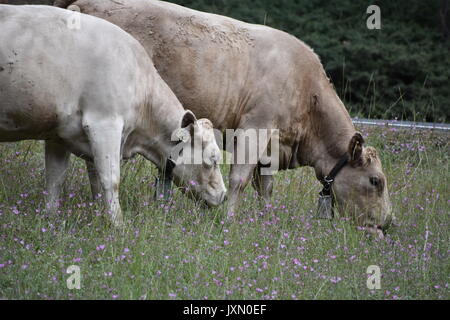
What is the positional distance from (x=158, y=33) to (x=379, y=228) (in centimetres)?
275

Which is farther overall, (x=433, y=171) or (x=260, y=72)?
(x=433, y=171)

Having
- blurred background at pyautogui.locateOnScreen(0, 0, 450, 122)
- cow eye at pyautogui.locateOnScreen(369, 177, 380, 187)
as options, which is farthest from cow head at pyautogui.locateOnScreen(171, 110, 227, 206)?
blurred background at pyautogui.locateOnScreen(0, 0, 450, 122)

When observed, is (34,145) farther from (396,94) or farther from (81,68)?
(396,94)

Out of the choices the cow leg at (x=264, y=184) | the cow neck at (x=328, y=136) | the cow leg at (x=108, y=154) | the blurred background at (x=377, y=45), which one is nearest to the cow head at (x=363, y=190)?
the cow neck at (x=328, y=136)

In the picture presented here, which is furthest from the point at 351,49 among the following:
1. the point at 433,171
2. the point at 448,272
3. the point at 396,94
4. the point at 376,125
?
the point at 448,272

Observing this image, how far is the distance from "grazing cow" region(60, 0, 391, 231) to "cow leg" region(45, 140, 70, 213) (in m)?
1.19

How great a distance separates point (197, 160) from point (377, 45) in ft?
24.2

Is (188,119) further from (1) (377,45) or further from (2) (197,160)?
(1) (377,45)

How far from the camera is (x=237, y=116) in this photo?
758 centimetres

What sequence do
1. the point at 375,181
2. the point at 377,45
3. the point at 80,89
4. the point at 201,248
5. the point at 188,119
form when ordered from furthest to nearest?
1. the point at 377,45
2. the point at 375,181
3. the point at 188,119
4. the point at 80,89
5. the point at 201,248

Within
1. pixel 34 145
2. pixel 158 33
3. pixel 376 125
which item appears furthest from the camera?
pixel 376 125

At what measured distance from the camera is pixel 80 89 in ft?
20.5

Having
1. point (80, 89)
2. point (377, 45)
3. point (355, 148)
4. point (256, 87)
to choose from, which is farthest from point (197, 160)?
point (377, 45)

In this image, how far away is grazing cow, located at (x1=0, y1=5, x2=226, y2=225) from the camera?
19.9ft
